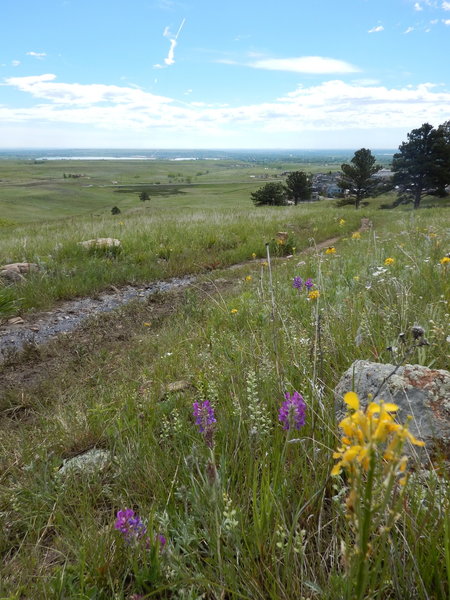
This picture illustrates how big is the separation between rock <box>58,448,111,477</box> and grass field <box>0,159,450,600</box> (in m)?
0.02

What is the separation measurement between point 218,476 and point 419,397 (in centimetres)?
113

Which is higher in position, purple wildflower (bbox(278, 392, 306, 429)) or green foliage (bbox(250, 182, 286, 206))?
purple wildflower (bbox(278, 392, 306, 429))

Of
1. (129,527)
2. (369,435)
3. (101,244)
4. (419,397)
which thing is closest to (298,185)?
(101,244)

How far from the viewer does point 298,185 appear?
63.5 metres

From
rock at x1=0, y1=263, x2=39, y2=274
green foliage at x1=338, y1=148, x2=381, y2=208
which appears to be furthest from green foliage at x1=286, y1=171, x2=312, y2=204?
rock at x1=0, y1=263, x2=39, y2=274

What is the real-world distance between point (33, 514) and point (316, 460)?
1.49m

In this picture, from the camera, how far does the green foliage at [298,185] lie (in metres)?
62.4

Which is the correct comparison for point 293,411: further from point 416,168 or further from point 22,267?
point 416,168

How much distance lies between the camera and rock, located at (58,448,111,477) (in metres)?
2.30

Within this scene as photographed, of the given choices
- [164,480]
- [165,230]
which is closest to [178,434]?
[164,480]

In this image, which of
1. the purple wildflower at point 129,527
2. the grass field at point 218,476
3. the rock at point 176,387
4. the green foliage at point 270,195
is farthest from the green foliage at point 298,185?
the purple wildflower at point 129,527

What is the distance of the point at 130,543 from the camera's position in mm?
1581

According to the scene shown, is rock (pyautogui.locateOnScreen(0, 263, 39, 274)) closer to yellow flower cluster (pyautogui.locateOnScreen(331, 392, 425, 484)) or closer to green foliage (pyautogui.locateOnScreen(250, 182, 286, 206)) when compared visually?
yellow flower cluster (pyautogui.locateOnScreen(331, 392, 425, 484))

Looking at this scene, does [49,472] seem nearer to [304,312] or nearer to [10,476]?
[10,476]
